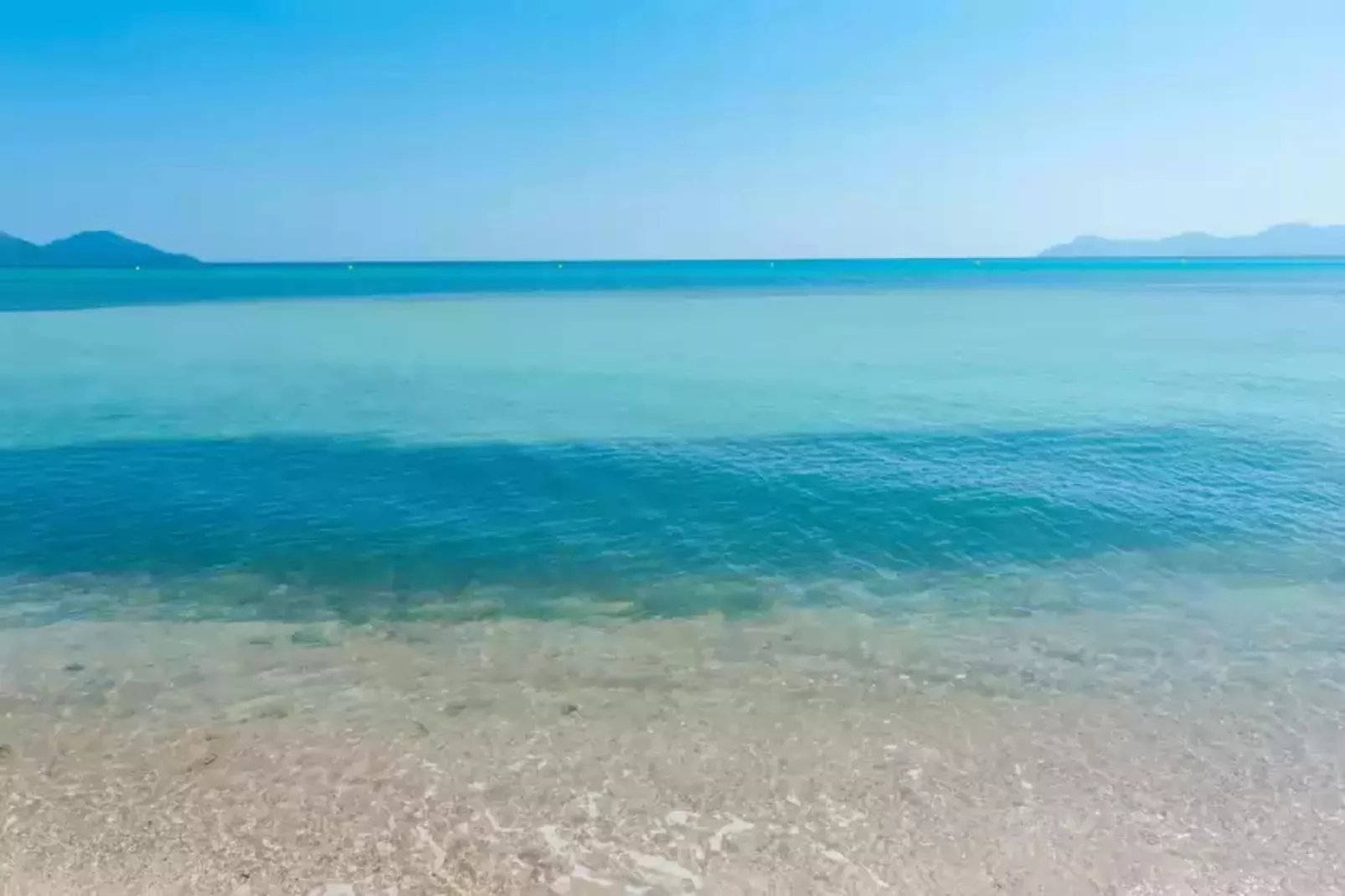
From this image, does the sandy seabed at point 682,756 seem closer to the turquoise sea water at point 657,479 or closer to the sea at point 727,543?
the sea at point 727,543

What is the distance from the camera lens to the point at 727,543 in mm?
15719

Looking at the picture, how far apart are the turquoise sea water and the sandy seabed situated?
52.7 inches

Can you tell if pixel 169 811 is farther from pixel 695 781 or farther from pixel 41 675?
pixel 695 781

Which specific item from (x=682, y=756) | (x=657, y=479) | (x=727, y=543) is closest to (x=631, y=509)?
(x=657, y=479)

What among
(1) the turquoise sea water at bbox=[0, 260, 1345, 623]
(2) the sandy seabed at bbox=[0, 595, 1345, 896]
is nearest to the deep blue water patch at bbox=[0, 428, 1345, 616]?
(1) the turquoise sea water at bbox=[0, 260, 1345, 623]

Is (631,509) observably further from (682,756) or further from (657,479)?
(682,756)

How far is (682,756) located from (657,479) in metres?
10.9

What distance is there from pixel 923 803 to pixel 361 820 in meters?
5.40

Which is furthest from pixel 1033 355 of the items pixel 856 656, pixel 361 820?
pixel 361 820

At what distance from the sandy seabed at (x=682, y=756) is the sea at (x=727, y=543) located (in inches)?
3.2

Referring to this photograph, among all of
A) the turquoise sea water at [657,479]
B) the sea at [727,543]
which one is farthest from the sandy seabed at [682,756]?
the turquoise sea water at [657,479]

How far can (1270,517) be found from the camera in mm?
17203

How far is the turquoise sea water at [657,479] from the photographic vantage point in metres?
13.9

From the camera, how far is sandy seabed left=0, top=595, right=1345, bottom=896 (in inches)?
306
